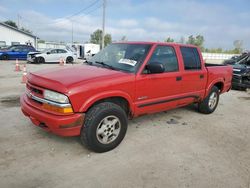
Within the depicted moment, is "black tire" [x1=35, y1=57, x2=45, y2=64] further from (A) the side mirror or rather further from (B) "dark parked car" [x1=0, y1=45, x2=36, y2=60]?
(A) the side mirror

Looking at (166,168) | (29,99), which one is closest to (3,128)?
(29,99)

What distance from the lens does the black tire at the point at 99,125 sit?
3555 mm

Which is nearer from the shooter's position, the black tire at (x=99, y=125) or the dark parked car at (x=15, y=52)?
the black tire at (x=99, y=125)

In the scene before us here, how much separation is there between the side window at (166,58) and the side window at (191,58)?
34 centimetres

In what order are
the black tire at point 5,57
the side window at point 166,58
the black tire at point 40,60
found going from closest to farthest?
the side window at point 166,58 < the black tire at point 40,60 < the black tire at point 5,57

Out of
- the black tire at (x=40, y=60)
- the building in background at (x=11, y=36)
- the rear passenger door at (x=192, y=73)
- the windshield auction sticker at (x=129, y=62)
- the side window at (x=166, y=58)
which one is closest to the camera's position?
the windshield auction sticker at (x=129, y=62)

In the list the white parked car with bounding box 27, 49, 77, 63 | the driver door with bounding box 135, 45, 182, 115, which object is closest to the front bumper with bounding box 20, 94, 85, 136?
the driver door with bounding box 135, 45, 182, 115

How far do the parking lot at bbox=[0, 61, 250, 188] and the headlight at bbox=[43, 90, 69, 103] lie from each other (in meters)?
0.92

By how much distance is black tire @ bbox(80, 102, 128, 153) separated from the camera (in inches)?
140

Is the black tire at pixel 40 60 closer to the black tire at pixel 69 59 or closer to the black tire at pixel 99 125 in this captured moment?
the black tire at pixel 69 59

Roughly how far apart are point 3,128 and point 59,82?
79.2 inches

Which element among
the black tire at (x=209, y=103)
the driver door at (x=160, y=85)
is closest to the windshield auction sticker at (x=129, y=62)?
the driver door at (x=160, y=85)

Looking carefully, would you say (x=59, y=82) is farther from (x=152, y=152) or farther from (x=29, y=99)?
(x=152, y=152)

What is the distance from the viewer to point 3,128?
4605 mm
